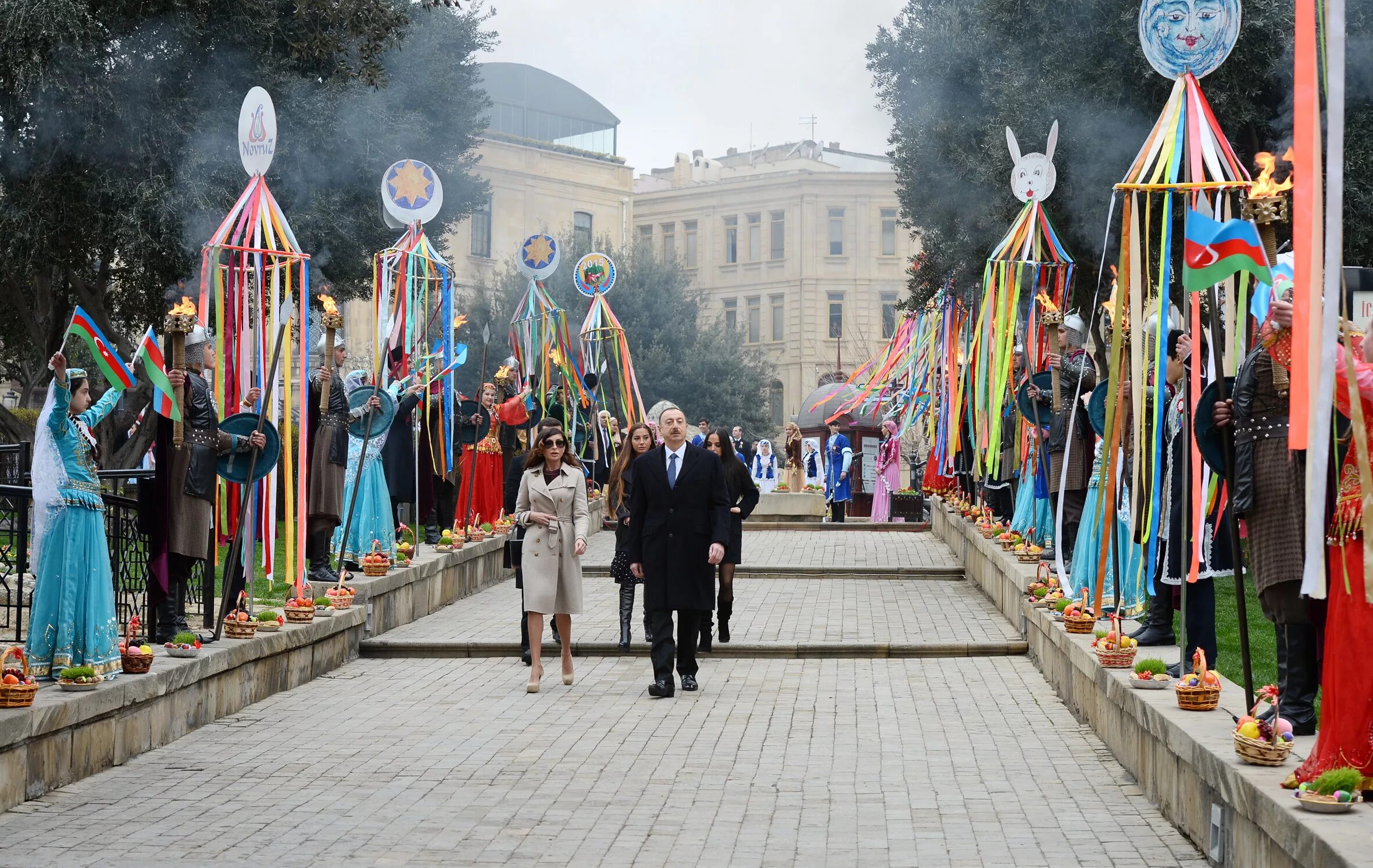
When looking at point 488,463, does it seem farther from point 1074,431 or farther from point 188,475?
point 188,475

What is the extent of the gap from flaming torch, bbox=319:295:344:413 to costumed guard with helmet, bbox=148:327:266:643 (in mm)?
1247

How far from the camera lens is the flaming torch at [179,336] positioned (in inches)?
367

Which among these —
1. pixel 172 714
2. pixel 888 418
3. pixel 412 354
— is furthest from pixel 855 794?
pixel 888 418

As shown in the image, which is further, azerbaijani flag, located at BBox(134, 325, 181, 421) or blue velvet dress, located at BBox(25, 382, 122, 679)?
azerbaijani flag, located at BBox(134, 325, 181, 421)

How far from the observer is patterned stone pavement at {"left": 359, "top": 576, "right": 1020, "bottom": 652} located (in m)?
13.4

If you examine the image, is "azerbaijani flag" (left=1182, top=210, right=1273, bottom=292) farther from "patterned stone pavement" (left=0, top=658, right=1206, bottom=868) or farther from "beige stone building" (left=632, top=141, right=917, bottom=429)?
"beige stone building" (left=632, top=141, right=917, bottom=429)

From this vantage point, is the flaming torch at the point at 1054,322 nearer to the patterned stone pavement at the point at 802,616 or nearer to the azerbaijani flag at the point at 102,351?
the patterned stone pavement at the point at 802,616

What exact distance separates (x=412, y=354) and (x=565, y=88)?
4719 cm

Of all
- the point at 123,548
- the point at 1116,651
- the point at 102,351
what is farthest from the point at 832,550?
the point at 102,351


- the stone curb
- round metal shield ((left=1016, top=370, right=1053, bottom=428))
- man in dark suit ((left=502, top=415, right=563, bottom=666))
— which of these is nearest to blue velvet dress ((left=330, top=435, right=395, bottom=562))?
the stone curb

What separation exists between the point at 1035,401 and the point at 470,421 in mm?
7641

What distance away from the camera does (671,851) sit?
21.2ft

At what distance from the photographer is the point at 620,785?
7.85m

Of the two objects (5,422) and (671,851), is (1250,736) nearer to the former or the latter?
(671,851)
